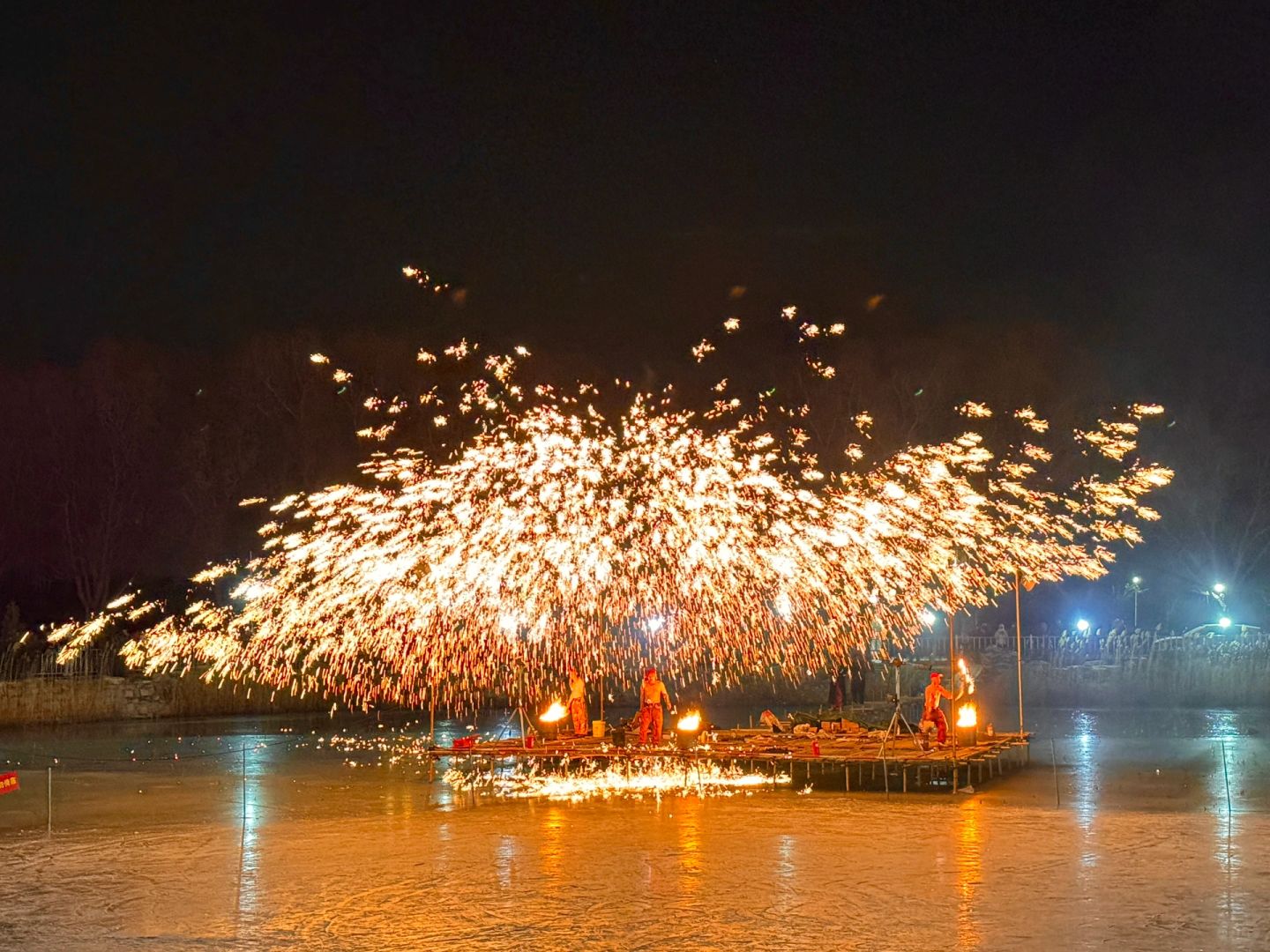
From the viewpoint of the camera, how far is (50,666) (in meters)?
34.8

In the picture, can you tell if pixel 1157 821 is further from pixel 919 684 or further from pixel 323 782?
pixel 919 684

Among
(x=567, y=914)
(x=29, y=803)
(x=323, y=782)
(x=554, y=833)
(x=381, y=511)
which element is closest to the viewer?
→ (x=567, y=914)

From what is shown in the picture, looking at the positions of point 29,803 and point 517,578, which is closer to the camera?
point 29,803

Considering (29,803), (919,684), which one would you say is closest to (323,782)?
(29,803)

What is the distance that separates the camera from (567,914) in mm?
10688

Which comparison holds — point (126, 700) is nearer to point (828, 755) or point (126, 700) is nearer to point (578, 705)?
point (578, 705)

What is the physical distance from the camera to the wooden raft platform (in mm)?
18828

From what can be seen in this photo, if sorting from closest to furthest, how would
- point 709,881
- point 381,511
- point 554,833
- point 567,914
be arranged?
1. point 567,914
2. point 709,881
3. point 554,833
4. point 381,511

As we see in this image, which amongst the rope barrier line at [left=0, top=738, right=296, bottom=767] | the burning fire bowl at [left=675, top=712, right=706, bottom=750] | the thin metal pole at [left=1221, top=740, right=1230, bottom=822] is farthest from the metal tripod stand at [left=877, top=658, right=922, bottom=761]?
the rope barrier line at [left=0, top=738, right=296, bottom=767]

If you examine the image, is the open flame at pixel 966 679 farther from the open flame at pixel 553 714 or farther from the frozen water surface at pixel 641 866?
the open flame at pixel 553 714

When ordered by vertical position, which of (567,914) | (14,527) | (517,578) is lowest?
(567,914)

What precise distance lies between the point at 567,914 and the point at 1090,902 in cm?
380

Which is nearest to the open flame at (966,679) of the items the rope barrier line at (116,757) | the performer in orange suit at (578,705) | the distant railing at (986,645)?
the performer in orange suit at (578,705)

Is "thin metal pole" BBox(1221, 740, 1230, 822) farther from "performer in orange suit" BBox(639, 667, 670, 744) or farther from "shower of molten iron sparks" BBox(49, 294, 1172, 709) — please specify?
"performer in orange suit" BBox(639, 667, 670, 744)
